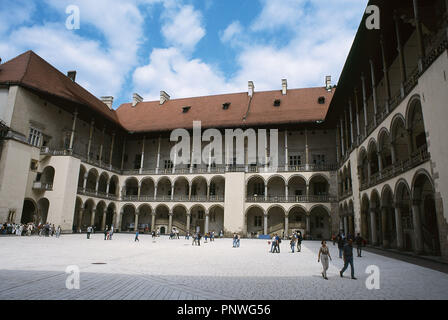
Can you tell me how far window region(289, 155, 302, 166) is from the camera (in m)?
36.2

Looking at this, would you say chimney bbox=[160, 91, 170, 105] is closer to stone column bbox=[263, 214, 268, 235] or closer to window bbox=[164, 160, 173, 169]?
window bbox=[164, 160, 173, 169]

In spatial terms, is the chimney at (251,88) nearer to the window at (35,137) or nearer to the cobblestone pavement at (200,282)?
the window at (35,137)

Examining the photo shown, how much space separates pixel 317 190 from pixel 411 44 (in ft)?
60.4

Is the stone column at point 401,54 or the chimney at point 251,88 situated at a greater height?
the chimney at point 251,88

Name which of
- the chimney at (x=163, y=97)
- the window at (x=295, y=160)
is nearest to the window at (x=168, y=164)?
the chimney at (x=163, y=97)

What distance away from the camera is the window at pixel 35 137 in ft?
95.5

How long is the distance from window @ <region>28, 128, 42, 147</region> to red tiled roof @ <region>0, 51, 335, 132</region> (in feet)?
13.4

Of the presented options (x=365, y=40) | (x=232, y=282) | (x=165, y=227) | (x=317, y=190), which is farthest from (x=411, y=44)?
(x=165, y=227)

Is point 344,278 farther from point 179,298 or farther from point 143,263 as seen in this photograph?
point 143,263

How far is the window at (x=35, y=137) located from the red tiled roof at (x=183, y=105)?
Result: 13.4 feet

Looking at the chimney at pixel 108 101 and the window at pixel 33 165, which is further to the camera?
the chimney at pixel 108 101

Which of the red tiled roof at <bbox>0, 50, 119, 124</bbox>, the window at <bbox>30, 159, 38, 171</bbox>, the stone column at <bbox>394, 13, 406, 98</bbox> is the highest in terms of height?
the red tiled roof at <bbox>0, 50, 119, 124</bbox>

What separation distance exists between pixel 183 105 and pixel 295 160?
1847cm

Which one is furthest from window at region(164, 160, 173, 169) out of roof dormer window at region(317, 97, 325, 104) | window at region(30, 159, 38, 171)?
roof dormer window at region(317, 97, 325, 104)
